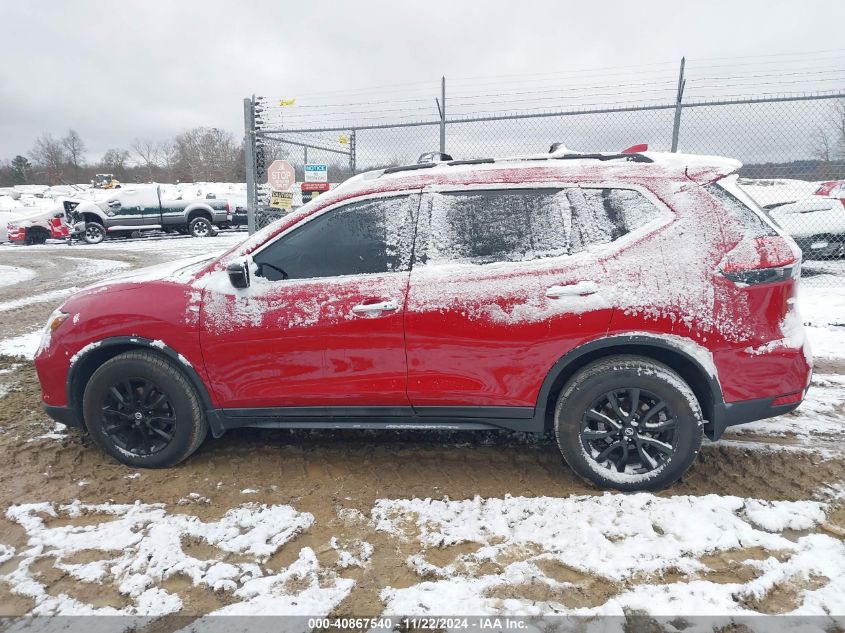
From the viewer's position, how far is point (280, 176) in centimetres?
816

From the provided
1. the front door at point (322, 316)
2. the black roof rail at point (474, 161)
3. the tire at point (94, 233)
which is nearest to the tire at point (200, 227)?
the tire at point (94, 233)

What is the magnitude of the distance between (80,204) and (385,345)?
65.5ft

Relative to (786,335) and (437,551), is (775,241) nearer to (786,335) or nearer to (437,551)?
(786,335)

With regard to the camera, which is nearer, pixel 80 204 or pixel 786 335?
pixel 786 335

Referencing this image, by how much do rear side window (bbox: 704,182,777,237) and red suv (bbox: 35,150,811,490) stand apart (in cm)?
1

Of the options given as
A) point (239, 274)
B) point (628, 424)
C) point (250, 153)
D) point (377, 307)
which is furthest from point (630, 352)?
point (250, 153)

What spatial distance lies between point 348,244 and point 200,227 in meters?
18.0

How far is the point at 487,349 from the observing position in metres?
2.73

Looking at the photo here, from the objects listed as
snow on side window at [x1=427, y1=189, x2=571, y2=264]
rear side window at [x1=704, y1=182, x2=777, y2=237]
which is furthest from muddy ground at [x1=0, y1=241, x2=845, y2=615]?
rear side window at [x1=704, y1=182, x2=777, y2=237]

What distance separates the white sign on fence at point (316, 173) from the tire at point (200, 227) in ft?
38.4

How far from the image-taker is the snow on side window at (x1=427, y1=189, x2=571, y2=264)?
2766 millimetres

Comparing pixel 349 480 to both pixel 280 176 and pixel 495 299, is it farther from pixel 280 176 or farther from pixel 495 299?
pixel 280 176

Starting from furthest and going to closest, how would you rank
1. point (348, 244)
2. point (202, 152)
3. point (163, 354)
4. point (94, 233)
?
1. point (202, 152)
2. point (94, 233)
3. point (163, 354)
4. point (348, 244)

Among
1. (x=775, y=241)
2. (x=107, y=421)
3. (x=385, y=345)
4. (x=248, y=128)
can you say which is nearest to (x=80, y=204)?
(x=248, y=128)
